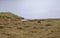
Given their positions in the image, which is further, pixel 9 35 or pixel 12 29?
pixel 12 29

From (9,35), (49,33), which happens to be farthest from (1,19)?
(49,33)

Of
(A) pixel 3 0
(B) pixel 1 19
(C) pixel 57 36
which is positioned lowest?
(C) pixel 57 36

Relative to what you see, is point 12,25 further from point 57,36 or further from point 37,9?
point 37,9

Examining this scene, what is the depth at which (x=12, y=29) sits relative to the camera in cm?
172

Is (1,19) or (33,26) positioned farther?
(1,19)

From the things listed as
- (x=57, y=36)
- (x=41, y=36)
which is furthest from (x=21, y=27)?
(x=57, y=36)

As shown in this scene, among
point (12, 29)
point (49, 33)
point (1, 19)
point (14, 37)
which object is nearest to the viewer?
point (14, 37)

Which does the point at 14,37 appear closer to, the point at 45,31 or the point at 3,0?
the point at 45,31

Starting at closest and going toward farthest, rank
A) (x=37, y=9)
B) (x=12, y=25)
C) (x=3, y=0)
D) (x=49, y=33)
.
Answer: (x=49, y=33) < (x=12, y=25) < (x=37, y=9) < (x=3, y=0)

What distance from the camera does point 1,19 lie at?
7.12ft

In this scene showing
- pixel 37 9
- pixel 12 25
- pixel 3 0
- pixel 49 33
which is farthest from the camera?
pixel 3 0

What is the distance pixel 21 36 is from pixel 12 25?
41 centimetres

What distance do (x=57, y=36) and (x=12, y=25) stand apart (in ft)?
2.10

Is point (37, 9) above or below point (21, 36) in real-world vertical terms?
above
